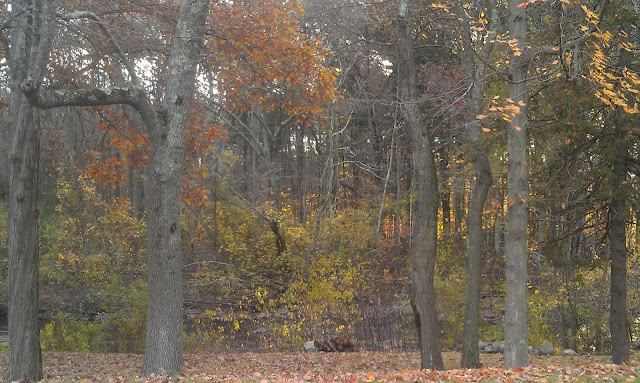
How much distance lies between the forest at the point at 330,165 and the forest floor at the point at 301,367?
0.70 meters

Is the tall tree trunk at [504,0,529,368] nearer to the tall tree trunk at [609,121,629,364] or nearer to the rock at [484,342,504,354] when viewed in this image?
the tall tree trunk at [609,121,629,364]

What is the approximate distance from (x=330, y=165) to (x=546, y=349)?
1168 centimetres

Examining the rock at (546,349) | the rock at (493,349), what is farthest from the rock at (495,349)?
the rock at (546,349)

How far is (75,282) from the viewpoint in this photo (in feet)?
71.9

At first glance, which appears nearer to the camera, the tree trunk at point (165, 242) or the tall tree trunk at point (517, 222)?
the tall tree trunk at point (517, 222)

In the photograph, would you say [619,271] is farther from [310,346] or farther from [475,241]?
[310,346]

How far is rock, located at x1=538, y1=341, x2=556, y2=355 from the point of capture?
14.9 m

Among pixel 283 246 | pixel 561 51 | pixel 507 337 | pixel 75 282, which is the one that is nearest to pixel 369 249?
pixel 283 246

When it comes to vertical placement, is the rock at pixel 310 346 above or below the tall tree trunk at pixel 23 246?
below

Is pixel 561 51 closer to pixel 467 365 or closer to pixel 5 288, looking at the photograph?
pixel 467 365

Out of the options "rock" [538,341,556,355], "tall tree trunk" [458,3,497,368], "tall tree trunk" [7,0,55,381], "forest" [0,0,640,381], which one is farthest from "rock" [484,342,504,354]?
"tall tree trunk" [7,0,55,381]

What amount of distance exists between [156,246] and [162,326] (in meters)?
1.22

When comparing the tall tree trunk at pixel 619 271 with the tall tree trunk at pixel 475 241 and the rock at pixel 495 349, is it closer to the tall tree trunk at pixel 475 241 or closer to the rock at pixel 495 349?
the tall tree trunk at pixel 475 241

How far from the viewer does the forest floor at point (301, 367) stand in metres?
7.20
